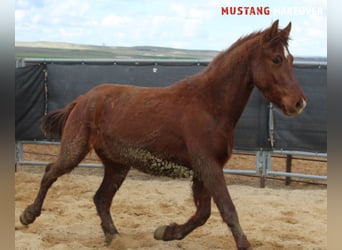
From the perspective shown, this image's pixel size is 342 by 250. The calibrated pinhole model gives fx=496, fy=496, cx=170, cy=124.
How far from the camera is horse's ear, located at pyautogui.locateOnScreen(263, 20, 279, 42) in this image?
3.56 metres

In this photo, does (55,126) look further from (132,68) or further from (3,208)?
(3,208)

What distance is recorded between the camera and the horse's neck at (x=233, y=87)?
12.4ft

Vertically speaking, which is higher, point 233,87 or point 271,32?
point 271,32

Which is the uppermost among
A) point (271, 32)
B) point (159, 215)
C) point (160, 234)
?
point (271, 32)

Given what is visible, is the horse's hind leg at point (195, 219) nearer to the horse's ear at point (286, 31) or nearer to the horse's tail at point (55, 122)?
the horse's ear at point (286, 31)

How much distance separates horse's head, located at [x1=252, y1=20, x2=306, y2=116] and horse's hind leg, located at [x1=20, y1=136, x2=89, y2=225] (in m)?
1.70

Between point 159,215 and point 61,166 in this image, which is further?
point 159,215

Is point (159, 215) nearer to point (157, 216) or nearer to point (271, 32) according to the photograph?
point (157, 216)

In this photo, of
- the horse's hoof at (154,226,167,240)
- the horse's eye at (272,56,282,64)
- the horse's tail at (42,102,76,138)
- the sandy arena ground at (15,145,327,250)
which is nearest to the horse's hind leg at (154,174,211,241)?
the horse's hoof at (154,226,167,240)

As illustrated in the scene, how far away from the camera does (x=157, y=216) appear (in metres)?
5.36

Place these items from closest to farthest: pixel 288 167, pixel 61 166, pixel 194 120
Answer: pixel 194 120
pixel 61 166
pixel 288 167

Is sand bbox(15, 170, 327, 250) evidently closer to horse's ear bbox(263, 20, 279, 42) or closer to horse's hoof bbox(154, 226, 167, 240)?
horse's hoof bbox(154, 226, 167, 240)

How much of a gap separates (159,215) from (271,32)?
103 inches

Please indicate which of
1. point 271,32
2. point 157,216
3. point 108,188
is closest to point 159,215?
point 157,216
